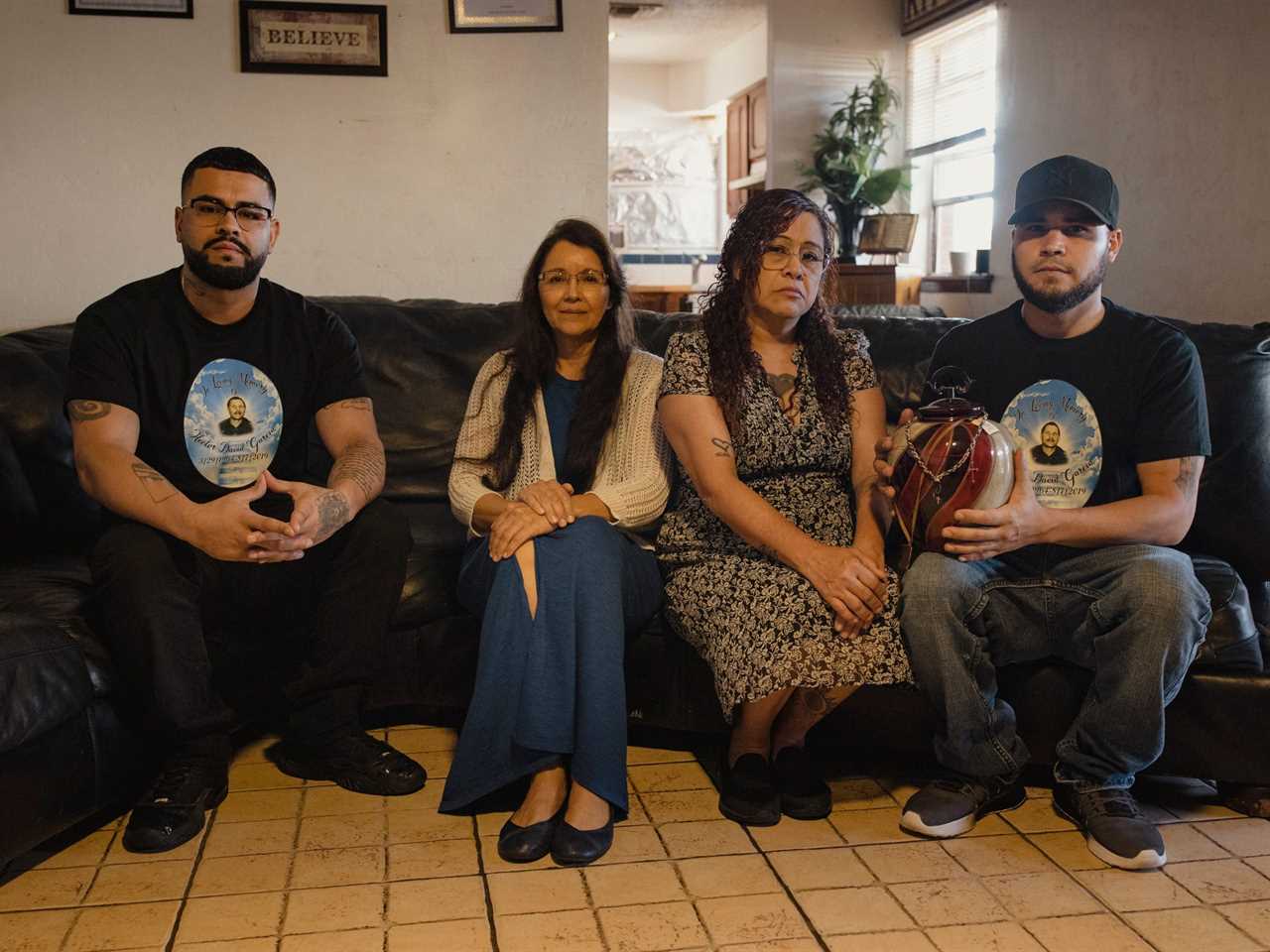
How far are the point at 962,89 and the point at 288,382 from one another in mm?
5826

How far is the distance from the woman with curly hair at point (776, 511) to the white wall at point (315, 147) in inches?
67.1

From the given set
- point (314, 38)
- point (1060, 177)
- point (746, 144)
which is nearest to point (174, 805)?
point (1060, 177)

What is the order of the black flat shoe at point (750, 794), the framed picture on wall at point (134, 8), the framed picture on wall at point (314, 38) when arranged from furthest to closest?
the framed picture on wall at point (314, 38) → the framed picture on wall at point (134, 8) → the black flat shoe at point (750, 794)

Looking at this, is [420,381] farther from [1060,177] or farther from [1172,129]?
[1172,129]

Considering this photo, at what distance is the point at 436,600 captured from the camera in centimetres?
248

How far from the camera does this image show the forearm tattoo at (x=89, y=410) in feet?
7.43

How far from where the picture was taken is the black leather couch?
1947mm

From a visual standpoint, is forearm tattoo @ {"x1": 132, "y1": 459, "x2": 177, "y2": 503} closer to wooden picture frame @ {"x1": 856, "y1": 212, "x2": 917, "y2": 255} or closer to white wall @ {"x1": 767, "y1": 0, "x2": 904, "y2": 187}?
wooden picture frame @ {"x1": 856, "y1": 212, "x2": 917, "y2": 255}

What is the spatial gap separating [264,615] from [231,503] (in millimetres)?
250

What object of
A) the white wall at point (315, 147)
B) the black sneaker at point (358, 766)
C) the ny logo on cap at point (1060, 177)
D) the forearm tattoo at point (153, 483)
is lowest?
the black sneaker at point (358, 766)

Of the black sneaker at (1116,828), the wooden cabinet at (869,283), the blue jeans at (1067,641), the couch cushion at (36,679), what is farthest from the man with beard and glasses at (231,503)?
the wooden cabinet at (869,283)

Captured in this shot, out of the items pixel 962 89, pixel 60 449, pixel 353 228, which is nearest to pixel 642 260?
pixel 962 89

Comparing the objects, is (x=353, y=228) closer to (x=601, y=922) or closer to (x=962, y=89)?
(x=601, y=922)

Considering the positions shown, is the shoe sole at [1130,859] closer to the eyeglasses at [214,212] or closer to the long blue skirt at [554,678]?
the long blue skirt at [554,678]
